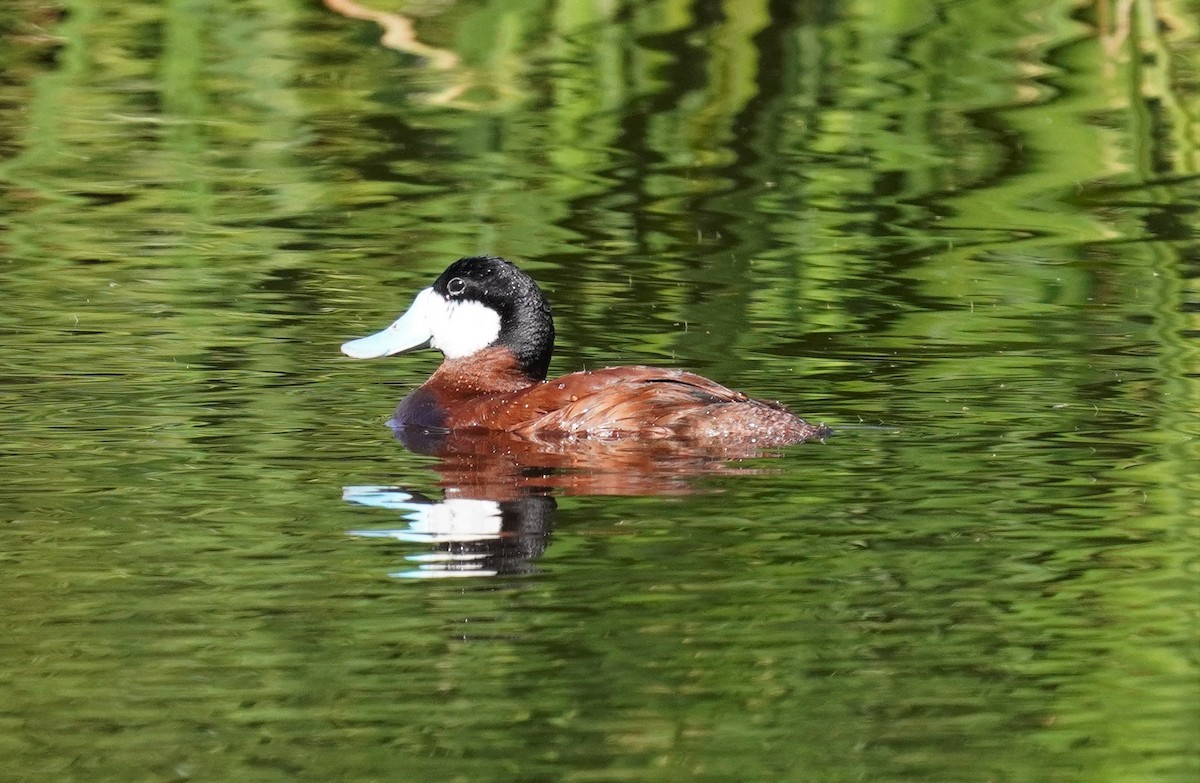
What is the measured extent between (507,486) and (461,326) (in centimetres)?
187

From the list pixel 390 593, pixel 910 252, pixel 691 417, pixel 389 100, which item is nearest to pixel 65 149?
pixel 389 100

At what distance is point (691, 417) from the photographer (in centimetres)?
828

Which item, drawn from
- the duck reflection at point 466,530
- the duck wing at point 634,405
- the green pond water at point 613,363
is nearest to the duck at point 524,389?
the duck wing at point 634,405

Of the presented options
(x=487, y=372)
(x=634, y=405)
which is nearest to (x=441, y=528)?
(x=634, y=405)

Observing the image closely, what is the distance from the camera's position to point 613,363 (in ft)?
32.8

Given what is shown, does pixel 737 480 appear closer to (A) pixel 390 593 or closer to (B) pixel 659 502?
(B) pixel 659 502

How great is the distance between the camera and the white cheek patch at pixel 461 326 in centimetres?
941

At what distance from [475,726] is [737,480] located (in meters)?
2.57

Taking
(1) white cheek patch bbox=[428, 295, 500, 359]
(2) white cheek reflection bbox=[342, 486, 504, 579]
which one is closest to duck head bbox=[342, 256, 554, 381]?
(1) white cheek patch bbox=[428, 295, 500, 359]

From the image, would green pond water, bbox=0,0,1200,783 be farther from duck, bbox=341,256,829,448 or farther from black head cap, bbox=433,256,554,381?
black head cap, bbox=433,256,554,381

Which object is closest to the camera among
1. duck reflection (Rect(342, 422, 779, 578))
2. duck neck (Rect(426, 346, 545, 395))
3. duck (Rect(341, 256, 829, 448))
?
duck reflection (Rect(342, 422, 779, 578))

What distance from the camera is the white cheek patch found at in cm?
941

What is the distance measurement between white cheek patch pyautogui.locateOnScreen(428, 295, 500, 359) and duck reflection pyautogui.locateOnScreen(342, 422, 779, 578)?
684 millimetres

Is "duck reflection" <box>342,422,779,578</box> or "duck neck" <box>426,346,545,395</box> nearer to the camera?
"duck reflection" <box>342,422,779,578</box>
